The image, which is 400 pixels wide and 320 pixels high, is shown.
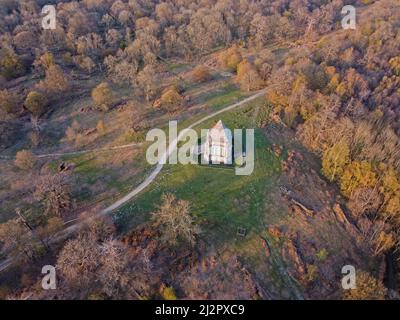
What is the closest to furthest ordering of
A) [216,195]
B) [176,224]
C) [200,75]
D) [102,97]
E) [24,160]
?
[176,224], [216,195], [24,160], [102,97], [200,75]

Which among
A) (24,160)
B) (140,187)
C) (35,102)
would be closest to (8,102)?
(35,102)

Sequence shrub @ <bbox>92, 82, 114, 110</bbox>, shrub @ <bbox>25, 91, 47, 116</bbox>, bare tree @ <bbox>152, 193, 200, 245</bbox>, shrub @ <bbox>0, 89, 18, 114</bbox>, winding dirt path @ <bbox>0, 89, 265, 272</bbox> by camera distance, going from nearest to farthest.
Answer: bare tree @ <bbox>152, 193, 200, 245</bbox> < winding dirt path @ <bbox>0, 89, 265, 272</bbox> < shrub @ <bbox>0, 89, 18, 114</bbox> < shrub @ <bbox>25, 91, 47, 116</bbox> < shrub @ <bbox>92, 82, 114, 110</bbox>

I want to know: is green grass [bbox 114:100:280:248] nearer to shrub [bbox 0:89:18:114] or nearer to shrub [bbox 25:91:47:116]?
shrub [bbox 25:91:47:116]

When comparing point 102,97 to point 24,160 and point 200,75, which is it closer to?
point 24,160

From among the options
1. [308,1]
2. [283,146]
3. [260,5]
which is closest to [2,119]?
[283,146]

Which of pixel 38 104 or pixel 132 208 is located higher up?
pixel 38 104

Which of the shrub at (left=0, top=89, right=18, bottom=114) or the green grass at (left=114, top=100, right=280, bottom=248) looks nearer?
the green grass at (left=114, top=100, right=280, bottom=248)

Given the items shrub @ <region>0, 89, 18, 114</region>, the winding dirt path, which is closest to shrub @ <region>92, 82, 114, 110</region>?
the winding dirt path
